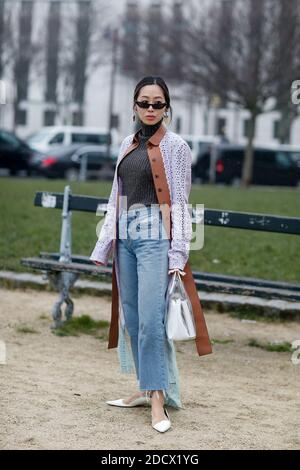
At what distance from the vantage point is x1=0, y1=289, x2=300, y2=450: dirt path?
5.21 metres

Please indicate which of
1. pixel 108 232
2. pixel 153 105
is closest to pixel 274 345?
pixel 108 232

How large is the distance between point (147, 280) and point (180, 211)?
1.31 feet

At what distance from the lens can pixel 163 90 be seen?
18.5 ft

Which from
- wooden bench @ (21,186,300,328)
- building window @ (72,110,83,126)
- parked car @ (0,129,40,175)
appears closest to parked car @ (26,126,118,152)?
parked car @ (0,129,40,175)

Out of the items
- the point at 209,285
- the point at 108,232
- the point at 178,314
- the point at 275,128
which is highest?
the point at 108,232

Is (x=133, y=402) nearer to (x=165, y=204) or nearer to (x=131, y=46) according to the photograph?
(x=165, y=204)

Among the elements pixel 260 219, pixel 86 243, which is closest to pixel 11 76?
pixel 86 243

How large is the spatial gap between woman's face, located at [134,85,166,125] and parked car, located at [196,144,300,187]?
2800 centimetres

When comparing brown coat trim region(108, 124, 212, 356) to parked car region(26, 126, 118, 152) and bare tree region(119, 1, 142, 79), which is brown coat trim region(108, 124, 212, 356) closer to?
parked car region(26, 126, 118, 152)

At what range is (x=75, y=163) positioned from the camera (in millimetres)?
32531

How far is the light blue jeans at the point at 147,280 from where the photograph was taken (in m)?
5.51

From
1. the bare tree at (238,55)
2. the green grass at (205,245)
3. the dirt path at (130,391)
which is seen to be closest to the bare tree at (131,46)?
the bare tree at (238,55)

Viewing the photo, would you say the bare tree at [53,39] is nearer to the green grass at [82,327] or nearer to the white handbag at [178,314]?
the green grass at [82,327]

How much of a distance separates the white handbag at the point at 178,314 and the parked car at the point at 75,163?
26028mm
